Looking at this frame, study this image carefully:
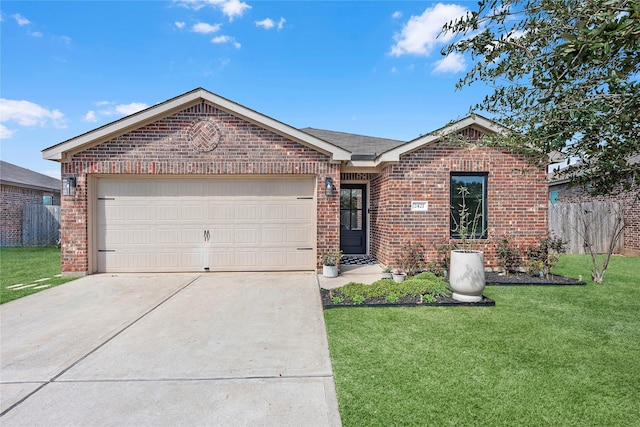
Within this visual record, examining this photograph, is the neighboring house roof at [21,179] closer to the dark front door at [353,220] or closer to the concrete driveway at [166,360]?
the concrete driveway at [166,360]

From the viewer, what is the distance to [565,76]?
235 cm

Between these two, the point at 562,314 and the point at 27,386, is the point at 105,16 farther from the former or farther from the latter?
the point at 562,314

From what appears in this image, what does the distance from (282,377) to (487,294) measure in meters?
4.64

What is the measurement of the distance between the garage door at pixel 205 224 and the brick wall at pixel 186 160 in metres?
0.36

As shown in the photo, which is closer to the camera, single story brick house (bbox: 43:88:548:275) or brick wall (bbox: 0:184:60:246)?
single story brick house (bbox: 43:88:548:275)

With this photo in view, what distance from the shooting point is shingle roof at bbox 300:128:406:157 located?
9.09 metres

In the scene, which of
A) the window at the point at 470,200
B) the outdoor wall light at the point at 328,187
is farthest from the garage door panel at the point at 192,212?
the window at the point at 470,200

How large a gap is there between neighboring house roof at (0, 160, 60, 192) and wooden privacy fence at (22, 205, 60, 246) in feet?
4.72

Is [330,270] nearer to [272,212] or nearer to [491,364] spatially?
[272,212]

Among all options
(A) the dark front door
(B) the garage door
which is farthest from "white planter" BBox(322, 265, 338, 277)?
(A) the dark front door

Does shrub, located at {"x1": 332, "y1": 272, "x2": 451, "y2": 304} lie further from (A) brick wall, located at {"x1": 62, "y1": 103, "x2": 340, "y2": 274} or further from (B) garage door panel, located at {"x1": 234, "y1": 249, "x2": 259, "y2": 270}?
(B) garage door panel, located at {"x1": 234, "y1": 249, "x2": 259, "y2": 270}

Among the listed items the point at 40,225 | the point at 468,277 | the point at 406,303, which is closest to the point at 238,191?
the point at 406,303

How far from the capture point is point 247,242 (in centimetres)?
792

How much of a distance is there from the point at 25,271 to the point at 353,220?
31.0 ft
